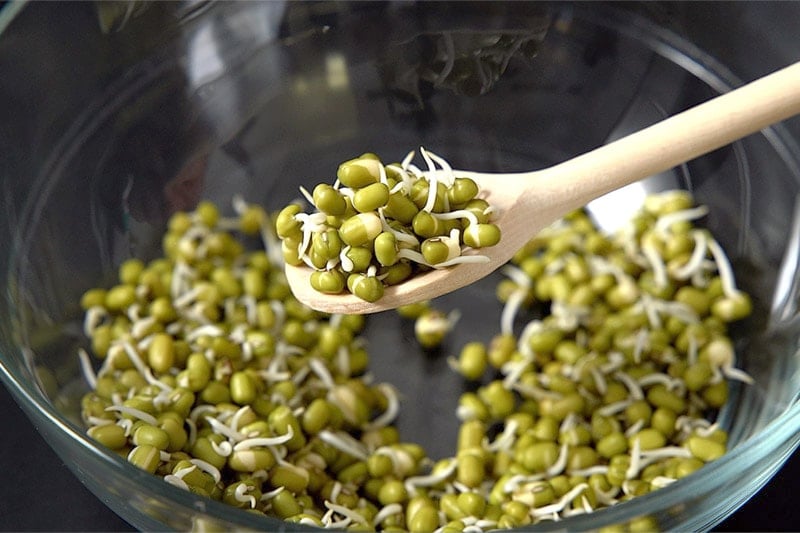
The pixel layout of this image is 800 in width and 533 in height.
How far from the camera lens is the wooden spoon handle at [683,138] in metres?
1.24

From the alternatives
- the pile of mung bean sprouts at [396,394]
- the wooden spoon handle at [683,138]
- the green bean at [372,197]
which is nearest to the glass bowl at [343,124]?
the pile of mung bean sprouts at [396,394]

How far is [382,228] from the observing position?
4.02 ft

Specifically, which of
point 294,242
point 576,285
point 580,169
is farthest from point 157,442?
point 576,285

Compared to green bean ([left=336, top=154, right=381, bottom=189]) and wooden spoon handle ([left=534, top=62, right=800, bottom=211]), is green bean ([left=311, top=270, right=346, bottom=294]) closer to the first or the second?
green bean ([left=336, top=154, right=381, bottom=189])

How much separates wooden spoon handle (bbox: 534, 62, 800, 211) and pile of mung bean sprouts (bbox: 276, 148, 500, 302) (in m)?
0.12

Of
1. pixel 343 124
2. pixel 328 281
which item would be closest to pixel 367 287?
pixel 328 281

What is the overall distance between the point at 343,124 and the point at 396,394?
→ 46 centimetres

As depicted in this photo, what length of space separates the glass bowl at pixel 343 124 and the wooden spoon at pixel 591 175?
370mm

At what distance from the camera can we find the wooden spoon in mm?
1248

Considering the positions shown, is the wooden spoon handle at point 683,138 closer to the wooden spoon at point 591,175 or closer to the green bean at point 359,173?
the wooden spoon at point 591,175

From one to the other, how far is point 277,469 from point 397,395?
31 centimetres

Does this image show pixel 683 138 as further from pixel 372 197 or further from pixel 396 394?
pixel 396 394

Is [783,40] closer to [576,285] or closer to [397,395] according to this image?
[576,285]

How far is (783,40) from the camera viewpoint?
1581mm
